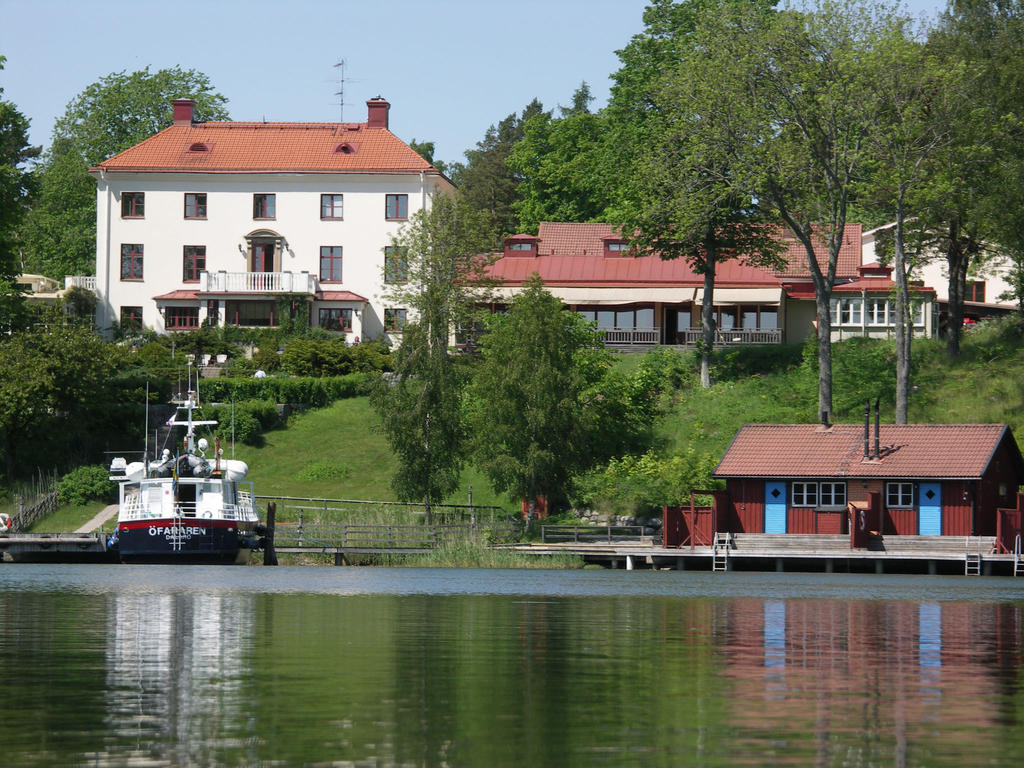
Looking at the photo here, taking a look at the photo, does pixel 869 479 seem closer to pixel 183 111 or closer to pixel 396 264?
pixel 396 264

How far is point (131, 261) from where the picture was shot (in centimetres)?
8831

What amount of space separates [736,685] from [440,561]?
117 ft

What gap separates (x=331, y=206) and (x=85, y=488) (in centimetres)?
3038

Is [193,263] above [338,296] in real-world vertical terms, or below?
above

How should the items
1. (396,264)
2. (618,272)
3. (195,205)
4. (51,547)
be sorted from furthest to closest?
1. (195,205)
2. (618,272)
3. (396,264)
4. (51,547)

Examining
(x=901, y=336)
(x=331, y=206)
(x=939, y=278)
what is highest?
(x=331, y=206)

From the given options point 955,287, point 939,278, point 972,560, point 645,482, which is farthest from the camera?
point 939,278

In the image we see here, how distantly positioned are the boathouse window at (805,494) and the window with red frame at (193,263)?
147ft

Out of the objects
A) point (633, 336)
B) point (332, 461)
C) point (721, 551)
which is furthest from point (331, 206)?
point (721, 551)

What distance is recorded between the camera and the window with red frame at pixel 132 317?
84.8m

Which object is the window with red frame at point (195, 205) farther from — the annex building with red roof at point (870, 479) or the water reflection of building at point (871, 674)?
the water reflection of building at point (871, 674)

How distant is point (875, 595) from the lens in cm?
3922

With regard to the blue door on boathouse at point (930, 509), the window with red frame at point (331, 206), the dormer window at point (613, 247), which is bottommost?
the blue door on boathouse at point (930, 509)

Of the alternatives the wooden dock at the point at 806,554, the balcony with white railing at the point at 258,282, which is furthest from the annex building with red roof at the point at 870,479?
the balcony with white railing at the point at 258,282
